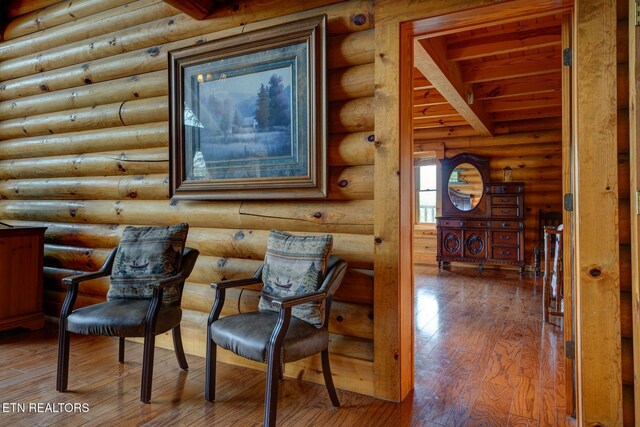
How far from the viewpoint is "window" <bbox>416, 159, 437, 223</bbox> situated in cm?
725

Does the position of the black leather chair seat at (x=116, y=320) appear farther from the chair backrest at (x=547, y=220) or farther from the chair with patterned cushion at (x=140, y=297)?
the chair backrest at (x=547, y=220)

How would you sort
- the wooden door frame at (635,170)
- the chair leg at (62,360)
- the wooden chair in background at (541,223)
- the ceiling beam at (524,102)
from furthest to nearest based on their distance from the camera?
1. the wooden chair in background at (541,223)
2. the ceiling beam at (524,102)
3. the chair leg at (62,360)
4. the wooden door frame at (635,170)

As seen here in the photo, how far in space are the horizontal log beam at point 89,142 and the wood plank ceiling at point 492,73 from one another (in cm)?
211

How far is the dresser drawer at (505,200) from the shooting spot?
5.83m

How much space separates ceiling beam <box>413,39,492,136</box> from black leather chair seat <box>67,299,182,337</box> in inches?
94.2

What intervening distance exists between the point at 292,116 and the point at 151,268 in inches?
51.6

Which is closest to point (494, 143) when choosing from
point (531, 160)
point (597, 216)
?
point (531, 160)

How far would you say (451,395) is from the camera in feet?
7.31

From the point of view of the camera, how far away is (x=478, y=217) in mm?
6051

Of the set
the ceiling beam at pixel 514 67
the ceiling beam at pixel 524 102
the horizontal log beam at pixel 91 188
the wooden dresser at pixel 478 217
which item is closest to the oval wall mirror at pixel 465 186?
the wooden dresser at pixel 478 217

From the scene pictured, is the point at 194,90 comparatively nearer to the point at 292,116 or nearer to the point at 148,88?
the point at 148,88

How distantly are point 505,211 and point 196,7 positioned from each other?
5.08 metres

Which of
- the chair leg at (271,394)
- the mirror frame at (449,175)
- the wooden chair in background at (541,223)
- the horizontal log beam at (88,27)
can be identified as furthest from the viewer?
the mirror frame at (449,175)

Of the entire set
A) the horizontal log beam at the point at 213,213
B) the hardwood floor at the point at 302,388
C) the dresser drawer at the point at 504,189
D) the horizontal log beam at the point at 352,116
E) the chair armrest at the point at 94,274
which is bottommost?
the hardwood floor at the point at 302,388
